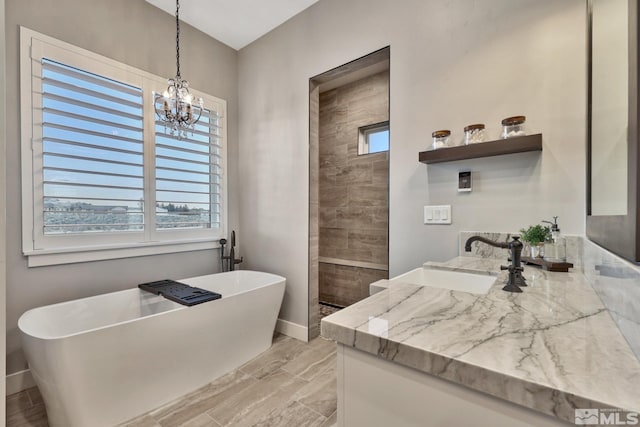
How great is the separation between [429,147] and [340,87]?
6.93 feet

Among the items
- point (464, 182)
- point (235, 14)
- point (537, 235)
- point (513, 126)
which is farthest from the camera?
point (235, 14)

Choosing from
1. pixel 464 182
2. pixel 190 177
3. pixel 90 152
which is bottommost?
pixel 464 182

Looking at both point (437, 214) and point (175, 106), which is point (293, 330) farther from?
point (175, 106)

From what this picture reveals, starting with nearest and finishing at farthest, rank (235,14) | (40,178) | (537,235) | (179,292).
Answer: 1. (537,235)
2. (40,178)
3. (179,292)
4. (235,14)

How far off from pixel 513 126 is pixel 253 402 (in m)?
2.30

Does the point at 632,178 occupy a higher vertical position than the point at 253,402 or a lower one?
higher

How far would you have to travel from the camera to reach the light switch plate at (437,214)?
5.98 ft

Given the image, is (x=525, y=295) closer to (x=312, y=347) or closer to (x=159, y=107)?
(x=312, y=347)

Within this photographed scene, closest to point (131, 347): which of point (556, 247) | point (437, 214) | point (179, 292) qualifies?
point (179, 292)

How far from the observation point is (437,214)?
1.86 meters

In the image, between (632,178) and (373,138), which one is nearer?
(632,178)

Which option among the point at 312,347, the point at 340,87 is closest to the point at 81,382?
the point at 312,347

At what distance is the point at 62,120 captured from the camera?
2008 millimetres

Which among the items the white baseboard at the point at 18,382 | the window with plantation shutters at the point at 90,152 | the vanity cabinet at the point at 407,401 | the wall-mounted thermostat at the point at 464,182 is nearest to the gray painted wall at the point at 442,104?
the wall-mounted thermostat at the point at 464,182
